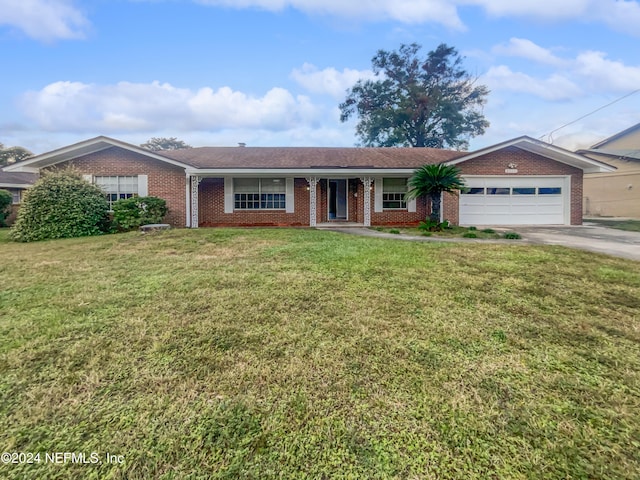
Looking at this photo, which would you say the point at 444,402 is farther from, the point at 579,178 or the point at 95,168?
the point at 579,178

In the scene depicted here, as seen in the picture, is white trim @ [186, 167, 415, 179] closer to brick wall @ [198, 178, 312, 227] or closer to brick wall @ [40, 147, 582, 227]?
brick wall @ [198, 178, 312, 227]

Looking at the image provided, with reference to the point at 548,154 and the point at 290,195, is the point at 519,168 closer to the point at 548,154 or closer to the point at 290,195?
the point at 548,154

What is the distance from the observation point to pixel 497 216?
14.8 meters

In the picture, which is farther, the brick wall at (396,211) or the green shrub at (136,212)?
the brick wall at (396,211)

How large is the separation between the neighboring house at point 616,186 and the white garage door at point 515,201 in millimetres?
8411

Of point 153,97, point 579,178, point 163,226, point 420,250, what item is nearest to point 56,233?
point 163,226

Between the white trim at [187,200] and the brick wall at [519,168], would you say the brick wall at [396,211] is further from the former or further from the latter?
the white trim at [187,200]

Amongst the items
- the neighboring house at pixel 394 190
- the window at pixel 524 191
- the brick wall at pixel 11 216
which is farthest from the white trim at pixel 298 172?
the brick wall at pixel 11 216

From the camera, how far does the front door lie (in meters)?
16.1

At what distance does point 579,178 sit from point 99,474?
18536 mm

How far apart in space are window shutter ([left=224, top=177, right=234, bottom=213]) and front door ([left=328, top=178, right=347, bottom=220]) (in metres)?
4.73

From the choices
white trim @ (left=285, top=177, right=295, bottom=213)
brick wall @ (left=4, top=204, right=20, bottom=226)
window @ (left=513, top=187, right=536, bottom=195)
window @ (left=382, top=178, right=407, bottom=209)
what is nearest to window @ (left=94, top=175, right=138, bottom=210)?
white trim @ (left=285, top=177, right=295, bottom=213)

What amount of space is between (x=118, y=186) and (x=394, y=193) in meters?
11.7

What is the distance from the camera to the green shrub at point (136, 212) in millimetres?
11750
